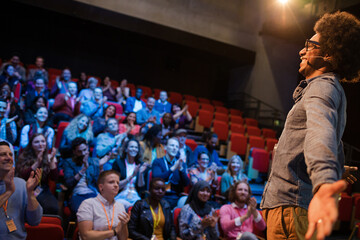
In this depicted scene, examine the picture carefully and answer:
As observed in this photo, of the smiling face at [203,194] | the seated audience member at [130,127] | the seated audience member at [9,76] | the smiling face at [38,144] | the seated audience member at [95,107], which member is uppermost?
the seated audience member at [9,76]

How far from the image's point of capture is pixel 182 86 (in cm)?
930

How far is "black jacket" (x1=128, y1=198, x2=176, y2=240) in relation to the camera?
2426 mm

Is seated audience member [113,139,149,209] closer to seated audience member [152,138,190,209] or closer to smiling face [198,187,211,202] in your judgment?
seated audience member [152,138,190,209]

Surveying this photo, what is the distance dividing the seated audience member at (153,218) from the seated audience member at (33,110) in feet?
6.67

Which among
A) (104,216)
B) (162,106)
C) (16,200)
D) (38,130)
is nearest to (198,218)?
(104,216)

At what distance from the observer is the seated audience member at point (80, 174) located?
272cm

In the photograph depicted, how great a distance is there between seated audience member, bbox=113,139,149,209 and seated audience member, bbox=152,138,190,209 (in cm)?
18

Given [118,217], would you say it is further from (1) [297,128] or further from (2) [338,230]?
(2) [338,230]

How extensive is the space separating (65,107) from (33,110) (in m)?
0.45

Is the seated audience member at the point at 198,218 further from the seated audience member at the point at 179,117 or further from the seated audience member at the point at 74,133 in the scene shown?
the seated audience member at the point at 179,117

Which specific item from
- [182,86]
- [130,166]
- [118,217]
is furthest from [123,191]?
[182,86]

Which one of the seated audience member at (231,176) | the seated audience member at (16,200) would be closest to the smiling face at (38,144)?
the seated audience member at (16,200)

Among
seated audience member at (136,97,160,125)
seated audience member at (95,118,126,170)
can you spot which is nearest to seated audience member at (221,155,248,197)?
seated audience member at (95,118,126,170)

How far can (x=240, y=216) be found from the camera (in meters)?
2.76
